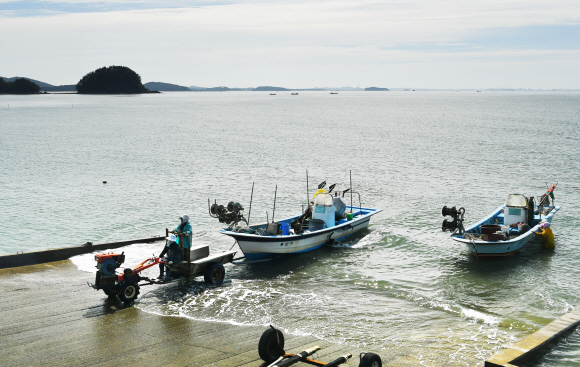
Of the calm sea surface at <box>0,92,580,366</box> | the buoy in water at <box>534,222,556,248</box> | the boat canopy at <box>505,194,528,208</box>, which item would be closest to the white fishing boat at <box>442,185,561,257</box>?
the boat canopy at <box>505,194,528,208</box>

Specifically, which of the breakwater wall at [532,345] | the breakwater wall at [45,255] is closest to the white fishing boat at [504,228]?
the breakwater wall at [532,345]

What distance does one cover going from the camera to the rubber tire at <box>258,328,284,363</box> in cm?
852

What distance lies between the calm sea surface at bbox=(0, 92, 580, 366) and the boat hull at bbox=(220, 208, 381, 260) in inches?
15.1

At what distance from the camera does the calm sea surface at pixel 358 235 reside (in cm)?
1251

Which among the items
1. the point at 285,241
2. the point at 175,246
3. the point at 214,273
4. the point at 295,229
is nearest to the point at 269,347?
the point at 175,246

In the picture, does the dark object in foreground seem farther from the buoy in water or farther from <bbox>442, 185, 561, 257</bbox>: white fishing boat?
the buoy in water

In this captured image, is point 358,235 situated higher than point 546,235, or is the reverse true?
point 546,235

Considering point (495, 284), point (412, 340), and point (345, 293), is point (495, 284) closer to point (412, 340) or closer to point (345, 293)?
point (345, 293)

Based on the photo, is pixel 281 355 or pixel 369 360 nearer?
pixel 369 360

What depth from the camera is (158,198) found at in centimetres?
3000

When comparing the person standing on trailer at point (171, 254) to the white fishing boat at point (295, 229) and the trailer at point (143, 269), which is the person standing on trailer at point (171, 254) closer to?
the trailer at point (143, 269)

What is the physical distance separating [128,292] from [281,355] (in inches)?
208

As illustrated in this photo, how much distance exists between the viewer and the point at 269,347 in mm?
8586

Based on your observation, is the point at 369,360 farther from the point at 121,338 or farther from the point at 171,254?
the point at 171,254
